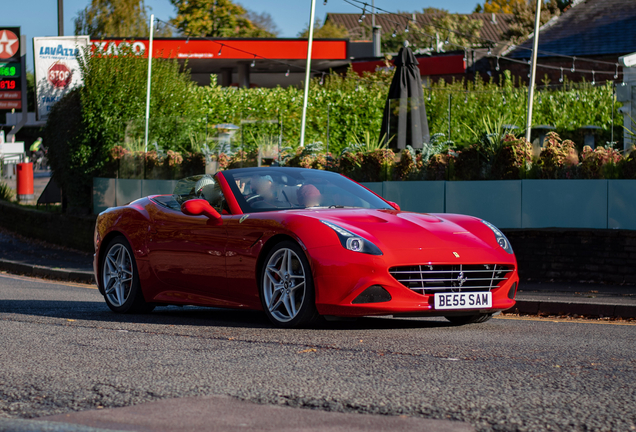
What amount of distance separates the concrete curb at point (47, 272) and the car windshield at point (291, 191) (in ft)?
24.6

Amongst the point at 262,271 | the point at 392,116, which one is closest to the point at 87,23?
the point at 392,116

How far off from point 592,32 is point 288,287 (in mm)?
34227

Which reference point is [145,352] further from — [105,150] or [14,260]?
[105,150]

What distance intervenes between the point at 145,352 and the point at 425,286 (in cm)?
211

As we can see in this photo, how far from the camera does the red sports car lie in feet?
21.5

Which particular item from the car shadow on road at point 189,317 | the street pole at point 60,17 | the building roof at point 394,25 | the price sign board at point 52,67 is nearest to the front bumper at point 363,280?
the car shadow on road at point 189,317

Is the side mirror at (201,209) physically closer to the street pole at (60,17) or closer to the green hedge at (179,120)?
the green hedge at (179,120)

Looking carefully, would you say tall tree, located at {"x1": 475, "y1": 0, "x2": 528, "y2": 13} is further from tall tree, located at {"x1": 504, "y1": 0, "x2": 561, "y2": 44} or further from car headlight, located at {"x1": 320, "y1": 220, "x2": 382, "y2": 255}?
car headlight, located at {"x1": 320, "y1": 220, "x2": 382, "y2": 255}

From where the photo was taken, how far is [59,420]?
405 centimetres

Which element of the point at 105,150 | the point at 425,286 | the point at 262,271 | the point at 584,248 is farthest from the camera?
the point at 105,150

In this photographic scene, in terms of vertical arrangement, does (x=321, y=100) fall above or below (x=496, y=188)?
above

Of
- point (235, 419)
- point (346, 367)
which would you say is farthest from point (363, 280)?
point (235, 419)

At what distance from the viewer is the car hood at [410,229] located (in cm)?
670

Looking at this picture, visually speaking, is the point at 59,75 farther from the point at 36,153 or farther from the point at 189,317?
the point at 36,153
